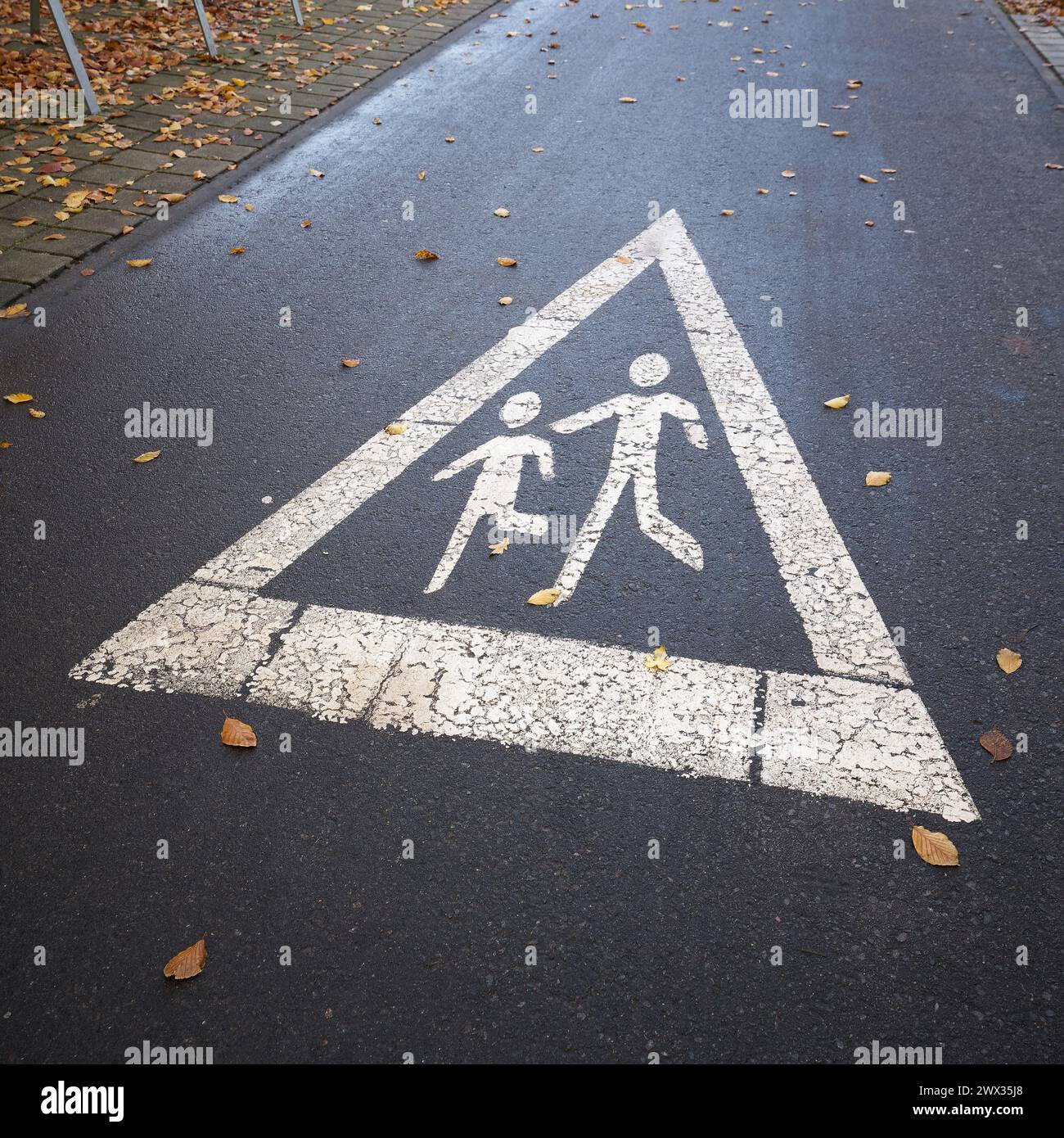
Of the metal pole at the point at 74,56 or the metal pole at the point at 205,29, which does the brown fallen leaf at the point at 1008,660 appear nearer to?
the metal pole at the point at 74,56

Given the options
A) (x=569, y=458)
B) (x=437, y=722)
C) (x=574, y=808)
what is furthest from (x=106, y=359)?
(x=574, y=808)

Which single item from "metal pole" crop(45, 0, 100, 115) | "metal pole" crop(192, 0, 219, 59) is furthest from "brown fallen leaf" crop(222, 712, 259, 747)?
"metal pole" crop(192, 0, 219, 59)

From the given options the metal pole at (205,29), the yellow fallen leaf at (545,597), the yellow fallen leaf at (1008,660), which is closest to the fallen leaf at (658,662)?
the yellow fallen leaf at (545,597)

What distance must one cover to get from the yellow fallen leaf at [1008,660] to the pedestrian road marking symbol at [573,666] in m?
0.36

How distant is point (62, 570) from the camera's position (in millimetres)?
3879

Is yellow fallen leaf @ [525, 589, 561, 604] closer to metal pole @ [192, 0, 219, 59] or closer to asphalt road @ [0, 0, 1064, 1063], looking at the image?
asphalt road @ [0, 0, 1064, 1063]

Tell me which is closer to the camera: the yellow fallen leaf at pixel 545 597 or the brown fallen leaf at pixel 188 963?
the brown fallen leaf at pixel 188 963

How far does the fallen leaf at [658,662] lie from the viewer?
3.42 metres

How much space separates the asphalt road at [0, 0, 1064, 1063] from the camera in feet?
8.27

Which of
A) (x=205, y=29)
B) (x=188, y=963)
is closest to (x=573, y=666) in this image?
(x=188, y=963)

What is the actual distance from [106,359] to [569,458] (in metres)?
2.74

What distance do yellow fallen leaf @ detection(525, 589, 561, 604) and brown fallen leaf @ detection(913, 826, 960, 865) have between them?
4.96 ft

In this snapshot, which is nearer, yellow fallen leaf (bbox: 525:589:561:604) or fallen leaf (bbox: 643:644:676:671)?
fallen leaf (bbox: 643:644:676:671)

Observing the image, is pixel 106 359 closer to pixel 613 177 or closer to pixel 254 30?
pixel 613 177
